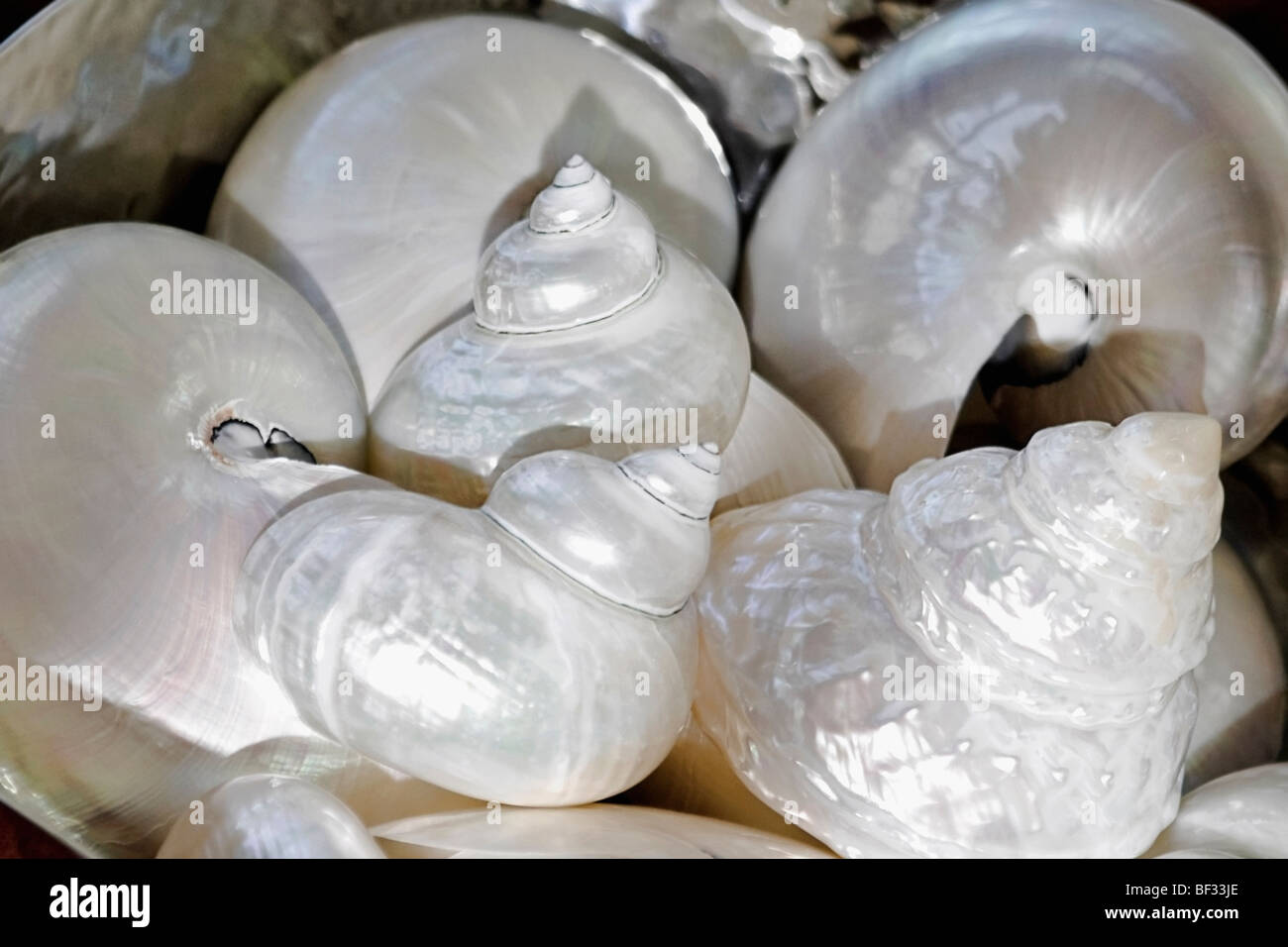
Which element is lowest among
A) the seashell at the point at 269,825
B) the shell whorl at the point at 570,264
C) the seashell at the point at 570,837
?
the seashell at the point at 570,837

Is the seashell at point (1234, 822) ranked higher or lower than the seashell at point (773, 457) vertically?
lower

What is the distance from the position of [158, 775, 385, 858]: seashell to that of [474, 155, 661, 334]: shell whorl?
0.26 metres

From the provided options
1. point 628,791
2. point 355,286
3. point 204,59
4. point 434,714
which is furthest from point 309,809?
point 204,59

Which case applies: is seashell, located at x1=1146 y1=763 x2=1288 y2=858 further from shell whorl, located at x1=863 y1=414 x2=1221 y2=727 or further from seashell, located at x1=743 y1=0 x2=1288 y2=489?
seashell, located at x1=743 y1=0 x2=1288 y2=489

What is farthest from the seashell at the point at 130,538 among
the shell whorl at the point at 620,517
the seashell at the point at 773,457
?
the seashell at the point at 773,457

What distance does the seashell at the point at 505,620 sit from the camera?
1.70 ft

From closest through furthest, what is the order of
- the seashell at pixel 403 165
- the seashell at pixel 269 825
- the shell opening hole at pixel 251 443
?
the seashell at pixel 269 825, the shell opening hole at pixel 251 443, the seashell at pixel 403 165

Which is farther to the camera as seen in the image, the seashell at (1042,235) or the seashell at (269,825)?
the seashell at (1042,235)

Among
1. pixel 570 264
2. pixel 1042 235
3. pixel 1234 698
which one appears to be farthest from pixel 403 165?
pixel 1234 698

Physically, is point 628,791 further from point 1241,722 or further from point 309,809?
point 1241,722

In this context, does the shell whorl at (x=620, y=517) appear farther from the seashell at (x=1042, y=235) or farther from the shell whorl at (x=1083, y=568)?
the seashell at (x=1042, y=235)

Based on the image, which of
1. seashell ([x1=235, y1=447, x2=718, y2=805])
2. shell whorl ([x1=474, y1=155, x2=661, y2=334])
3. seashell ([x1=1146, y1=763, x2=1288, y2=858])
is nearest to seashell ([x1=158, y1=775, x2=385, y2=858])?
seashell ([x1=235, y1=447, x2=718, y2=805])

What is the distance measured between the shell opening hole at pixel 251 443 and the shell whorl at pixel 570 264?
0.13m

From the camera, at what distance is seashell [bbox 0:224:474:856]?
1.83ft
